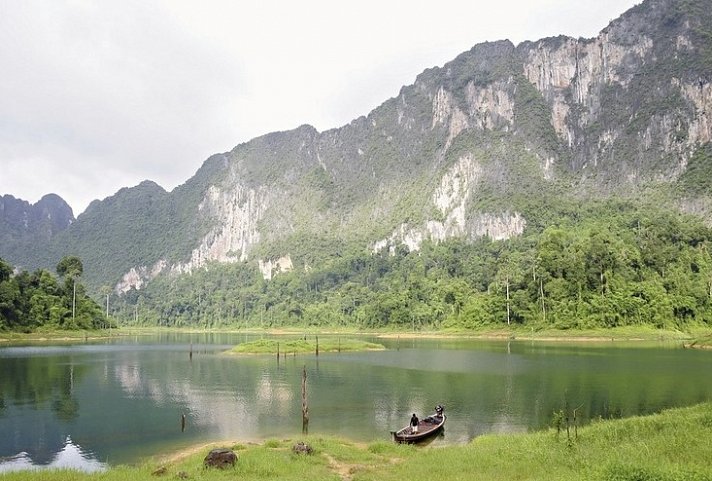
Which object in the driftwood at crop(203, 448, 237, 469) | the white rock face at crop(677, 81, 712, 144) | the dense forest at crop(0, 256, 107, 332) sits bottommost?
the driftwood at crop(203, 448, 237, 469)

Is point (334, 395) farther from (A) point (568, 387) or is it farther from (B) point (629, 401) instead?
(B) point (629, 401)

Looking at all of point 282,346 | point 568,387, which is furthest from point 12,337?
point 568,387

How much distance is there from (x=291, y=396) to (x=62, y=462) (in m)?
19.3

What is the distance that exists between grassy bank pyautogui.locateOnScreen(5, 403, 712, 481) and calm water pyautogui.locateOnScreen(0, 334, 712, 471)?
17.1 ft

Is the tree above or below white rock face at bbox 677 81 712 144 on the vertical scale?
below

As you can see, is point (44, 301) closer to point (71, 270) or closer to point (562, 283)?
point (71, 270)

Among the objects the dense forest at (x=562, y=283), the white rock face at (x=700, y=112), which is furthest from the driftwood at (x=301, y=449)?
the white rock face at (x=700, y=112)

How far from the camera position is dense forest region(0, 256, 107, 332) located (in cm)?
9881

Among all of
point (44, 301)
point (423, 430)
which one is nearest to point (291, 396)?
point (423, 430)

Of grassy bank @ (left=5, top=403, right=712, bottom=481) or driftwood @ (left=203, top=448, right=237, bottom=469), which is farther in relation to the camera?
driftwood @ (left=203, top=448, right=237, bottom=469)

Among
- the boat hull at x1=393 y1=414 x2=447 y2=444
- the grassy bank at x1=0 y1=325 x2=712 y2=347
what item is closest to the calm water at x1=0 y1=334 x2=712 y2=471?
the boat hull at x1=393 y1=414 x2=447 y2=444

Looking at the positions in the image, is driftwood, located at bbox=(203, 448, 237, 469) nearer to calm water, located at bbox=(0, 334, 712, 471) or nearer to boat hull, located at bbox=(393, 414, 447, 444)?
calm water, located at bbox=(0, 334, 712, 471)

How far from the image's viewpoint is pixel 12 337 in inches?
3757

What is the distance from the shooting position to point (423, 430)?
27906 millimetres
